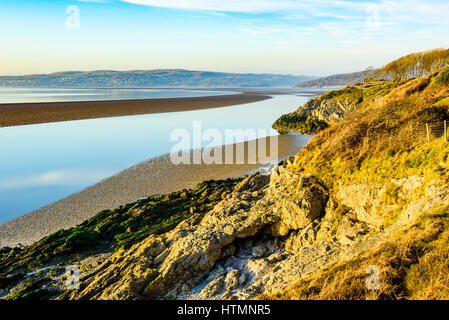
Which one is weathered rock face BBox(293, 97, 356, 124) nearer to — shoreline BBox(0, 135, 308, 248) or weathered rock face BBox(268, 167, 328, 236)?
shoreline BBox(0, 135, 308, 248)

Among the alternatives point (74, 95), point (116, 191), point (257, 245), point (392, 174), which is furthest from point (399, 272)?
point (74, 95)

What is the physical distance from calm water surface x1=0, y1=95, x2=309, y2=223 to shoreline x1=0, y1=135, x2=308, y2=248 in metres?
1.06

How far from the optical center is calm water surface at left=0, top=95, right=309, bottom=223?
2022 centimetres

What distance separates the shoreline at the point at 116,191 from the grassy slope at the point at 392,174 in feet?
36.1

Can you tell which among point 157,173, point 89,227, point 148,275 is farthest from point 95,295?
point 157,173

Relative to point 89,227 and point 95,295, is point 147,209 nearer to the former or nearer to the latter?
point 89,227

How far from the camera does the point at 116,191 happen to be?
20.0m

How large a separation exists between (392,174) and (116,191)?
643 inches

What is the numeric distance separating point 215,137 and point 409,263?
2986cm

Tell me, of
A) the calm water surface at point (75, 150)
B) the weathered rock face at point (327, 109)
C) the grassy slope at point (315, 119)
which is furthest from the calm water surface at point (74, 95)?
the weathered rock face at point (327, 109)

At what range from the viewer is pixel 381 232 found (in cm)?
750

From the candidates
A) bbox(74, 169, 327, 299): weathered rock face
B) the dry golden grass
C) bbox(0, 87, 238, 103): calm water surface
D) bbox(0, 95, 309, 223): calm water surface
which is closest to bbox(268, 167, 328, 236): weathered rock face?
bbox(74, 169, 327, 299): weathered rock face

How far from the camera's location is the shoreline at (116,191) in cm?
1551

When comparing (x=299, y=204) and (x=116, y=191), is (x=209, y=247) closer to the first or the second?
(x=299, y=204)
